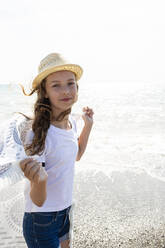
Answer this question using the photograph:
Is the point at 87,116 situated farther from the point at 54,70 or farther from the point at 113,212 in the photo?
the point at 113,212

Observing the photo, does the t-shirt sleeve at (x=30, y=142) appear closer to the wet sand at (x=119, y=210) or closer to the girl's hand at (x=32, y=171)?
the girl's hand at (x=32, y=171)

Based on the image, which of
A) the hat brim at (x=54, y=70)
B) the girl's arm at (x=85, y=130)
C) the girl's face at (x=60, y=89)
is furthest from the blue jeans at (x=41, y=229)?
the hat brim at (x=54, y=70)

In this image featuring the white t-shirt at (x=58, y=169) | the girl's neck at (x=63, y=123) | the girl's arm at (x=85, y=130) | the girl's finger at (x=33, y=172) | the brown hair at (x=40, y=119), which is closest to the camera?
the girl's finger at (x=33, y=172)

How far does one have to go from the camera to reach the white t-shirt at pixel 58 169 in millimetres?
1513

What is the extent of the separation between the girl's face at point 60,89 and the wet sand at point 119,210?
5.71 ft

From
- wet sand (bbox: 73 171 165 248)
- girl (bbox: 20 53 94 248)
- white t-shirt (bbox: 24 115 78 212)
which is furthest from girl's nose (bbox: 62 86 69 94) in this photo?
wet sand (bbox: 73 171 165 248)

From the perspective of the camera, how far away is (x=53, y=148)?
59.2 inches

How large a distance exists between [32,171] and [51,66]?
71cm

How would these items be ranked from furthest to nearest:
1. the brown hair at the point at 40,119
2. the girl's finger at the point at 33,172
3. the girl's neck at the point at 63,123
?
the girl's neck at the point at 63,123
the brown hair at the point at 40,119
the girl's finger at the point at 33,172

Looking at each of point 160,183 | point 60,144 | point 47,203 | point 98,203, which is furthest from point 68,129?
point 160,183

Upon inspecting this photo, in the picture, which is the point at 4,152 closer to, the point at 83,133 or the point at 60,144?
the point at 60,144

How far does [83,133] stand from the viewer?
2.06 metres

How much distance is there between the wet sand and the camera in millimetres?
2668

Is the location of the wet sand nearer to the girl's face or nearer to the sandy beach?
the sandy beach
